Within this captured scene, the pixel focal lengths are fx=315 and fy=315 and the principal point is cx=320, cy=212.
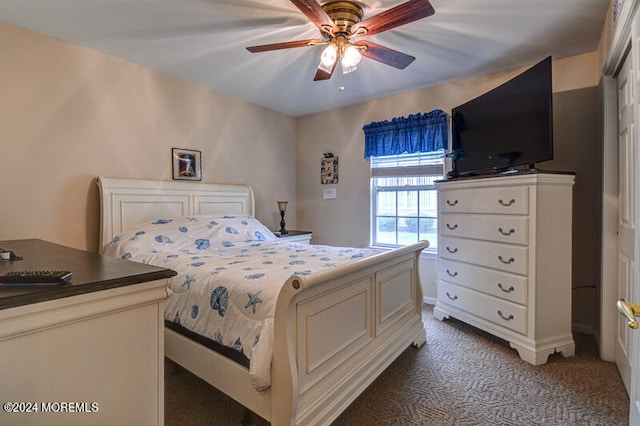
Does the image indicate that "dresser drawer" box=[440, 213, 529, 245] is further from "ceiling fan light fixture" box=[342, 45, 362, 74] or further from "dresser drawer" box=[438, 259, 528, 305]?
"ceiling fan light fixture" box=[342, 45, 362, 74]

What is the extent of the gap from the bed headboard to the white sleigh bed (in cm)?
1

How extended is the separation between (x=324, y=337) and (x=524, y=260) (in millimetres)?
1586

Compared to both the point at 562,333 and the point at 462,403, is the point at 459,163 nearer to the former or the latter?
the point at 562,333

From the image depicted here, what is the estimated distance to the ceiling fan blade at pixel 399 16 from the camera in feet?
5.17

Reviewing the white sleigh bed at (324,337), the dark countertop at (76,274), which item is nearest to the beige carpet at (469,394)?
the white sleigh bed at (324,337)

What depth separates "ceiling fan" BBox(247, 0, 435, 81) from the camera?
1.64 meters

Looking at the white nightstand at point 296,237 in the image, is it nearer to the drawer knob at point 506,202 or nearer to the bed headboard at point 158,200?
the bed headboard at point 158,200

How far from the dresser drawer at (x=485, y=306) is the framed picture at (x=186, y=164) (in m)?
2.71

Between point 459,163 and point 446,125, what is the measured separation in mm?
524

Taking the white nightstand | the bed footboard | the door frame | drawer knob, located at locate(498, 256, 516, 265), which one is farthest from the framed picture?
the door frame

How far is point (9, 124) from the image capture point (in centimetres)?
223

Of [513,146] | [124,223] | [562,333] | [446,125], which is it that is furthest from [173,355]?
[446,125]

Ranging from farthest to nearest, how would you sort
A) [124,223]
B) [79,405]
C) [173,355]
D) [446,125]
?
[446,125]
[124,223]
[173,355]
[79,405]

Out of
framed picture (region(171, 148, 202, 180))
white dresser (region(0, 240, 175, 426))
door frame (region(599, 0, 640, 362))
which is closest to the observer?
white dresser (region(0, 240, 175, 426))
